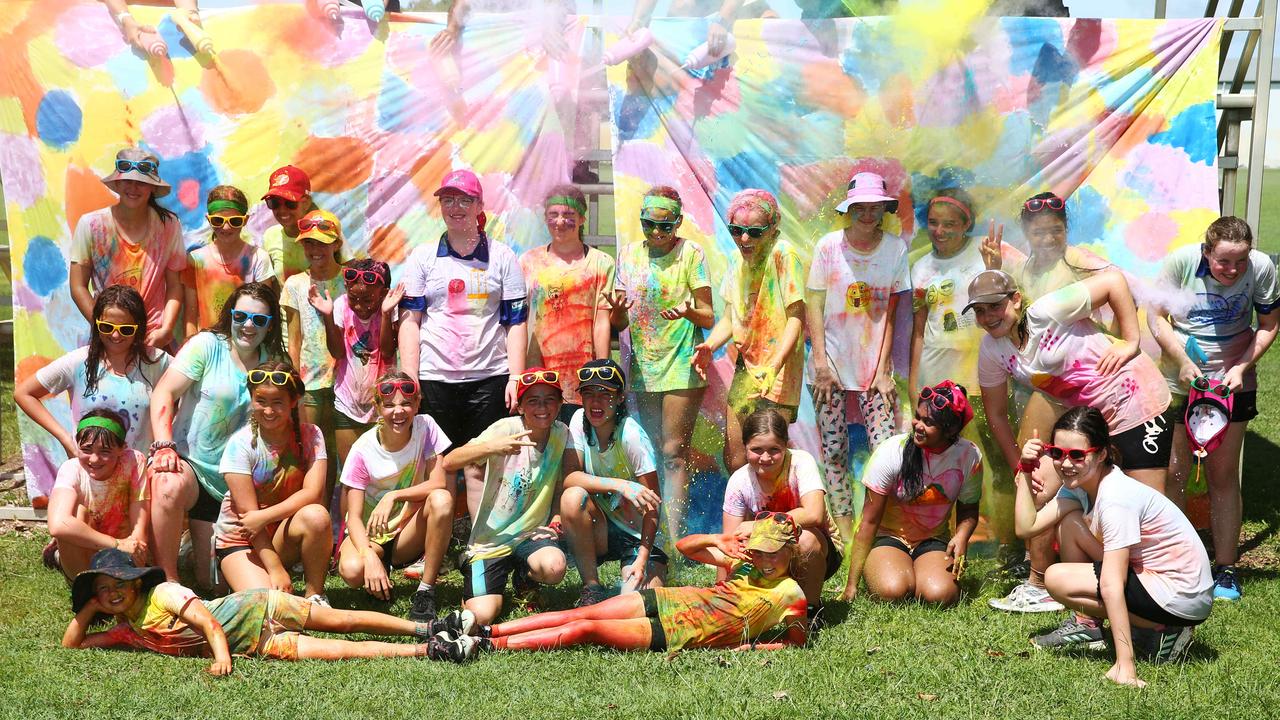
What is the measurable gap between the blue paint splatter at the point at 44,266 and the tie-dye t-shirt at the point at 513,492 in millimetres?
3213

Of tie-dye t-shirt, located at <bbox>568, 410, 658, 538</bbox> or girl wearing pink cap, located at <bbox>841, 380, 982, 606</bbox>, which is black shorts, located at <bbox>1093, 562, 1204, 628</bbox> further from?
tie-dye t-shirt, located at <bbox>568, 410, 658, 538</bbox>

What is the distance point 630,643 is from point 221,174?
3.88m

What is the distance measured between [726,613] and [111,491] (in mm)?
2907

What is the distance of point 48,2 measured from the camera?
7062mm

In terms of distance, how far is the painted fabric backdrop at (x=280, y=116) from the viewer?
22.6ft

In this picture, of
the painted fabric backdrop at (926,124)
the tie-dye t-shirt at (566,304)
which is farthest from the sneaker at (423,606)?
the painted fabric backdrop at (926,124)

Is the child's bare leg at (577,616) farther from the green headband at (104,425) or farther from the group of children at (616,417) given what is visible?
the green headband at (104,425)

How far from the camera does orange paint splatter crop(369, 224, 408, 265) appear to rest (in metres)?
7.01

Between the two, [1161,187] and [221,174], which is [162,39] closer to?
[221,174]

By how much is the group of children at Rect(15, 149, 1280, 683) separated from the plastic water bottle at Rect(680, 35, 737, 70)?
2.71 ft

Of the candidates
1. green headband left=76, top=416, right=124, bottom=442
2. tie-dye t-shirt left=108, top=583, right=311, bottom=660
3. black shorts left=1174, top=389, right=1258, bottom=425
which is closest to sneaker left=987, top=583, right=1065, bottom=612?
black shorts left=1174, top=389, right=1258, bottom=425

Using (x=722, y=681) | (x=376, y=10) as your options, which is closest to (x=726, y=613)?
(x=722, y=681)

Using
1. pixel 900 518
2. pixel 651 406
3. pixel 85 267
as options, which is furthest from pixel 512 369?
pixel 85 267

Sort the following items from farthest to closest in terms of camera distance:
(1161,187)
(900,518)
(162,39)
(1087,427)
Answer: (162,39) < (1161,187) < (900,518) < (1087,427)
